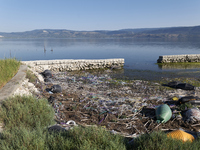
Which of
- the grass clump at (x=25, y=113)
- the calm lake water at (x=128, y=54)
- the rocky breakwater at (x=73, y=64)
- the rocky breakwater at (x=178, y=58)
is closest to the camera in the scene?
the grass clump at (x=25, y=113)

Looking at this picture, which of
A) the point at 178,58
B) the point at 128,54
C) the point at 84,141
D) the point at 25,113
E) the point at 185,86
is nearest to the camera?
the point at 84,141

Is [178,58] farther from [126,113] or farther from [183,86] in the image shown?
[126,113]

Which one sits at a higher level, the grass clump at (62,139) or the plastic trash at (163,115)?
the grass clump at (62,139)

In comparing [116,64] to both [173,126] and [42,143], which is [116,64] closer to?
[173,126]

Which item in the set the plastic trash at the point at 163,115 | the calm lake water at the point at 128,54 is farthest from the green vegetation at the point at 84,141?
the calm lake water at the point at 128,54

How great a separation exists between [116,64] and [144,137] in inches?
767

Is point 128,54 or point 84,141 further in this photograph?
point 128,54

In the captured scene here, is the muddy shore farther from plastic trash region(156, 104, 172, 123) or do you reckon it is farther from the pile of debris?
plastic trash region(156, 104, 172, 123)

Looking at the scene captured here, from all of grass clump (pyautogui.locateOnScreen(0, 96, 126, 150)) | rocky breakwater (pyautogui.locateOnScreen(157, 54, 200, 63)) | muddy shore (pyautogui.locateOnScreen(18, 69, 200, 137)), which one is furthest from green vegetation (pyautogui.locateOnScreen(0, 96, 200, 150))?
rocky breakwater (pyautogui.locateOnScreen(157, 54, 200, 63))

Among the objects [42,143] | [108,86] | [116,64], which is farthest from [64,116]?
[116,64]

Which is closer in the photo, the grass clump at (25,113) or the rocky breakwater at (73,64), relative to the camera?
the grass clump at (25,113)

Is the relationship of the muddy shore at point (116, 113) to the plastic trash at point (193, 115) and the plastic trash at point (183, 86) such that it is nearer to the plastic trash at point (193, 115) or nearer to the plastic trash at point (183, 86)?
the plastic trash at point (193, 115)

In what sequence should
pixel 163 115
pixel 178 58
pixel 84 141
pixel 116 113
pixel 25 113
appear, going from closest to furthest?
pixel 84 141
pixel 25 113
pixel 163 115
pixel 116 113
pixel 178 58

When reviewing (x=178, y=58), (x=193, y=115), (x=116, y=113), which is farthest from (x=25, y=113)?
(x=178, y=58)
